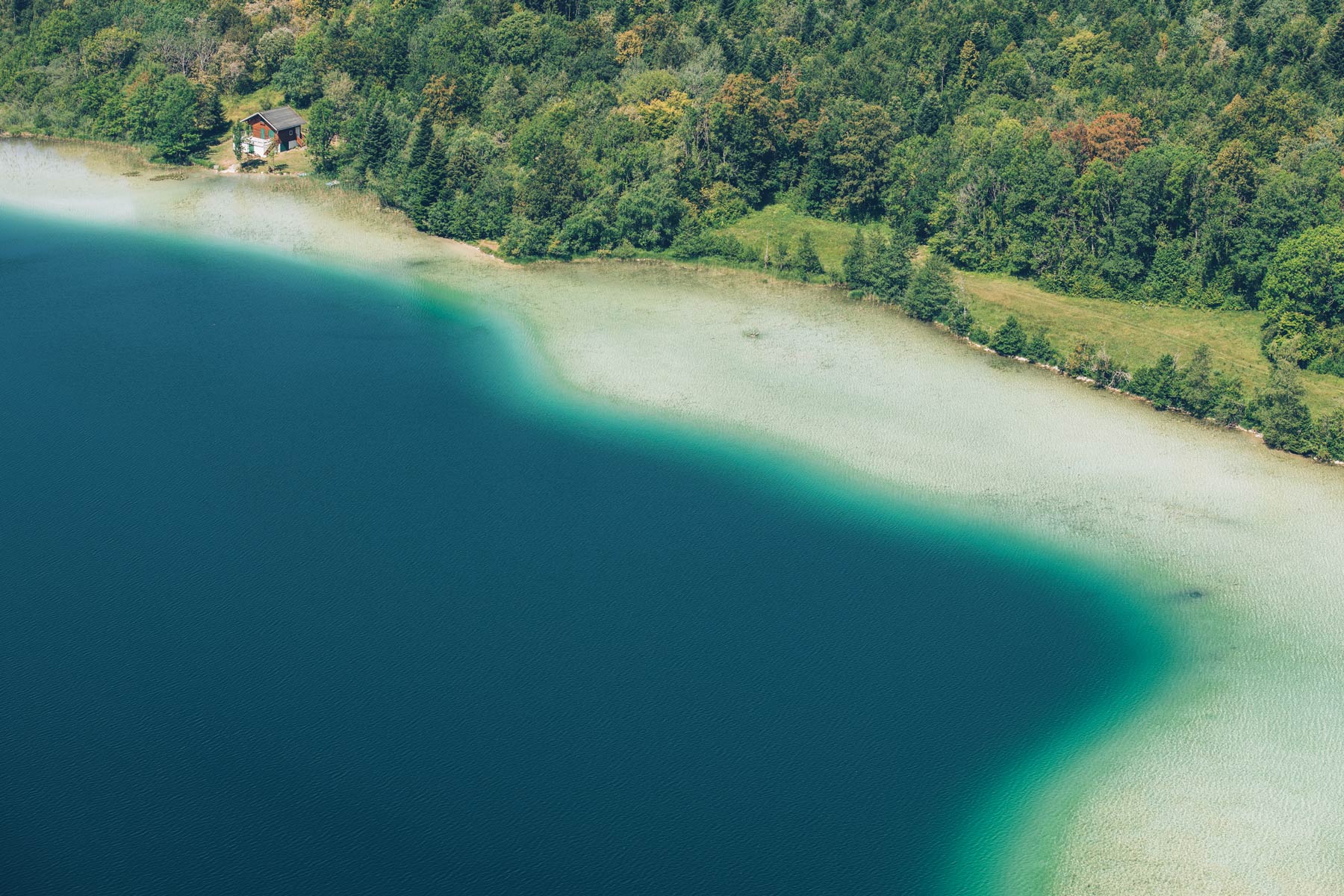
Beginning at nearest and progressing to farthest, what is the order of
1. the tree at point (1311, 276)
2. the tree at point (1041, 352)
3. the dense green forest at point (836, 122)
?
the tree at point (1311, 276) → the tree at point (1041, 352) → the dense green forest at point (836, 122)

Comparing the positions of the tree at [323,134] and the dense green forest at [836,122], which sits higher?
the dense green forest at [836,122]

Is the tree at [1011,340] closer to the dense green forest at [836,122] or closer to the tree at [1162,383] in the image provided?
the dense green forest at [836,122]

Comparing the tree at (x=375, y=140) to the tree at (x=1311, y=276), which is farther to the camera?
the tree at (x=375, y=140)

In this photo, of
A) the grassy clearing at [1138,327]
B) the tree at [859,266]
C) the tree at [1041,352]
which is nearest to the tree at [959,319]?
the grassy clearing at [1138,327]

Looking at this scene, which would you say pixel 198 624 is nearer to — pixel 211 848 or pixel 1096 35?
pixel 211 848

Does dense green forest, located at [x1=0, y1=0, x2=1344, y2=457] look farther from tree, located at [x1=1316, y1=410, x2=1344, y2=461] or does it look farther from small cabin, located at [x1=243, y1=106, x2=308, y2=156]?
small cabin, located at [x1=243, y1=106, x2=308, y2=156]

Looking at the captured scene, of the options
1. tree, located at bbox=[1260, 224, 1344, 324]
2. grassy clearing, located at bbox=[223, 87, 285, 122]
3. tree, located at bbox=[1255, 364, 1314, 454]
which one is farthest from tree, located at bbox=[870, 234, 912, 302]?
grassy clearing, located at bbox=[223, 87, 285, 122]

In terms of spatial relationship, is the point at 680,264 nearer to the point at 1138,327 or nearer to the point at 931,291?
the point at 931,291
